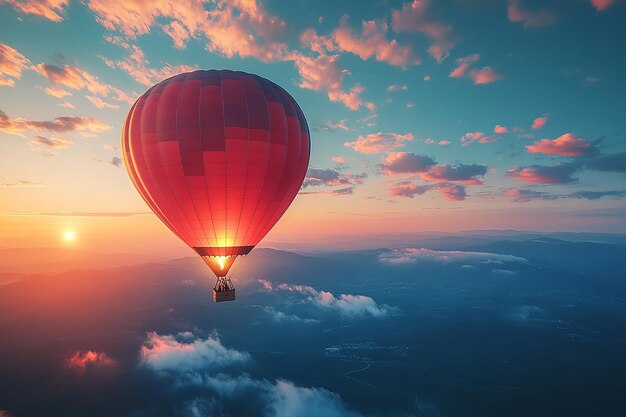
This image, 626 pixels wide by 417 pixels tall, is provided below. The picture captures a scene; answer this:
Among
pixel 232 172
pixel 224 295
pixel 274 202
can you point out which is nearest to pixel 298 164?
pixel 274 202

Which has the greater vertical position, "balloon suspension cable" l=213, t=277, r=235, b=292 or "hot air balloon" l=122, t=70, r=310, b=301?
"hot air balloon" l=122, t=70, r=310, b=301

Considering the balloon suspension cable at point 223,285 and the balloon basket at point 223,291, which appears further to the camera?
the balloon suspension cable at point 223,285

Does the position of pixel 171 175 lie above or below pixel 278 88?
below

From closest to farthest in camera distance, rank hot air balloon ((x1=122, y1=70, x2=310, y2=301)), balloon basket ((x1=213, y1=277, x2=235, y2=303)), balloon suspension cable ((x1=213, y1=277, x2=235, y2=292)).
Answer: hot air balloon ((x1=122, y1=70, x2=310, y2=301)) → balloon basket ((x1=213, y1=277, x2=235, y2=303)) → balloon suspension cable ((x1=213, y1=277, x2=235, y2=292))

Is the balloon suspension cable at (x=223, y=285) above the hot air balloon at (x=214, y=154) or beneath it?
beneath

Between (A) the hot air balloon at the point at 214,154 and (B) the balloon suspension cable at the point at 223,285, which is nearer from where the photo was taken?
(A) the hot air balloon at the point at 214,154

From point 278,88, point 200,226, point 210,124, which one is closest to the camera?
point 210,124

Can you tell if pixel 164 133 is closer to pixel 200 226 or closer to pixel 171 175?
pixel 171 175

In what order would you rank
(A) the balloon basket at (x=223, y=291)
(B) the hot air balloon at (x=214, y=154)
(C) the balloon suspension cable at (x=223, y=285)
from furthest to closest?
(C) the balloon suspension cable at (x=223, y=285) < (A) the balloon basket at (x=223, y=291) < (B) the hot air balloon at (x=214, y=154)

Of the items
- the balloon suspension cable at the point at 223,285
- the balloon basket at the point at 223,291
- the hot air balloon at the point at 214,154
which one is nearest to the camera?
the hot air balloon at the point at 214,154
